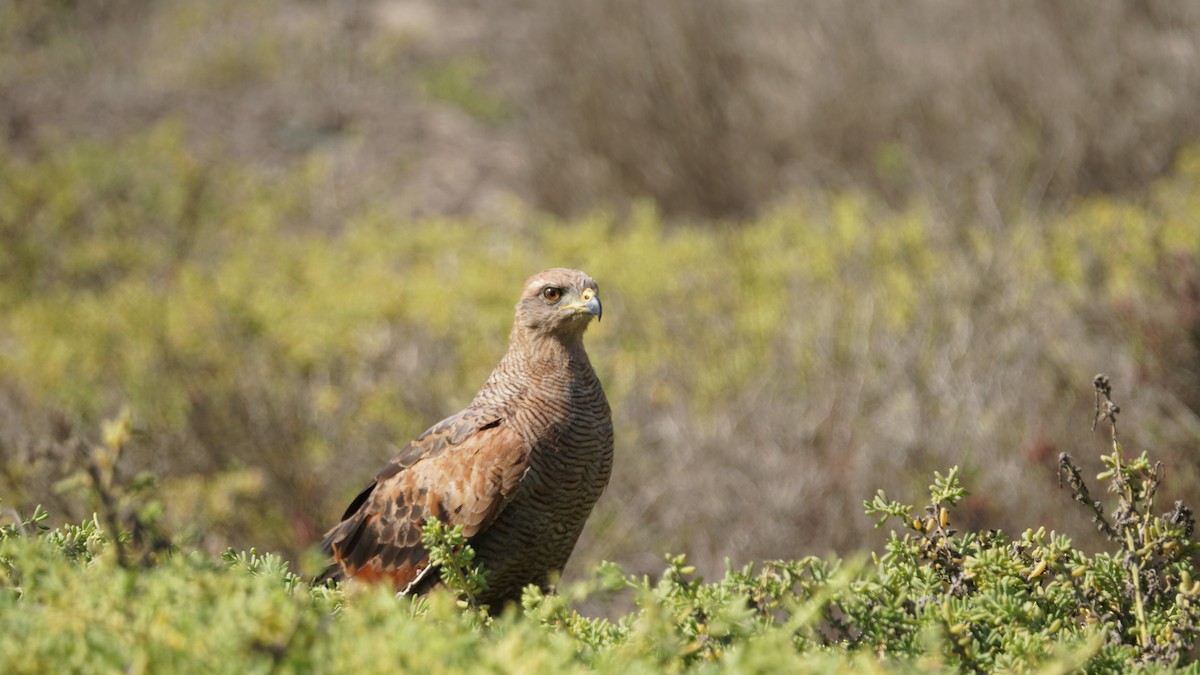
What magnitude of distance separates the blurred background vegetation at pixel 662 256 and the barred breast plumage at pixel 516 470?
0.79 m

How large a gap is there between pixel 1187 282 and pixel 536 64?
798 cm

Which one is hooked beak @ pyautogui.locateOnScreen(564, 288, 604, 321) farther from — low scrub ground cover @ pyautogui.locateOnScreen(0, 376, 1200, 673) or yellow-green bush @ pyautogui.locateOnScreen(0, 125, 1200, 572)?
yellow-green bush @ pyautogui.locateOnScreen(0, 125, 1200, 572)

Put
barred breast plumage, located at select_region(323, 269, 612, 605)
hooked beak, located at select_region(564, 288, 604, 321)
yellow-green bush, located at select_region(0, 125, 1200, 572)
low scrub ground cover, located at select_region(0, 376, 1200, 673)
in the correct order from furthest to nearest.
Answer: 1. yellow-green bush, located at select_region(0, 125, 1200, 572)
2. hooked beak, located at select_region(564, 288, 604, 321)
3. barred breast plumage, located at select_region(323, 269, 612, 605)
4. low scrub ground cover, located at select_region(0, 376, 1200, 673)

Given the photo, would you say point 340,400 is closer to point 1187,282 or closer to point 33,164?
point 1187,282

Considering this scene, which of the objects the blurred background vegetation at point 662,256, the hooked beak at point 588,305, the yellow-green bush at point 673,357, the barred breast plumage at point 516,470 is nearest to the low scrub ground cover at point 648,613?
the blurred background vegetation at point 662,256

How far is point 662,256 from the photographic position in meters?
8.78

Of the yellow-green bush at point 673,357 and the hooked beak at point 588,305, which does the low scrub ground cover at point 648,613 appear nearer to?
the hooked beak at point 588,305

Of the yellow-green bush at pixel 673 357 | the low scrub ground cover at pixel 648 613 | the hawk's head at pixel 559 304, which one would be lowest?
the low scrub ground cover at pixel 648 613

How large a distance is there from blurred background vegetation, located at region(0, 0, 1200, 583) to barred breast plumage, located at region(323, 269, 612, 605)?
0.79 metres

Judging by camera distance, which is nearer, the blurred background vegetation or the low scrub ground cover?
the low scrub ground cover

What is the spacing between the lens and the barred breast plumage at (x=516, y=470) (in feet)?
12.7

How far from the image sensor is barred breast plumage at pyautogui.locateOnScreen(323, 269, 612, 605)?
3859 millimetres

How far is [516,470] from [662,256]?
5.09 meters

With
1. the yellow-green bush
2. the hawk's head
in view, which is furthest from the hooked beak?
the yellow-green bush
